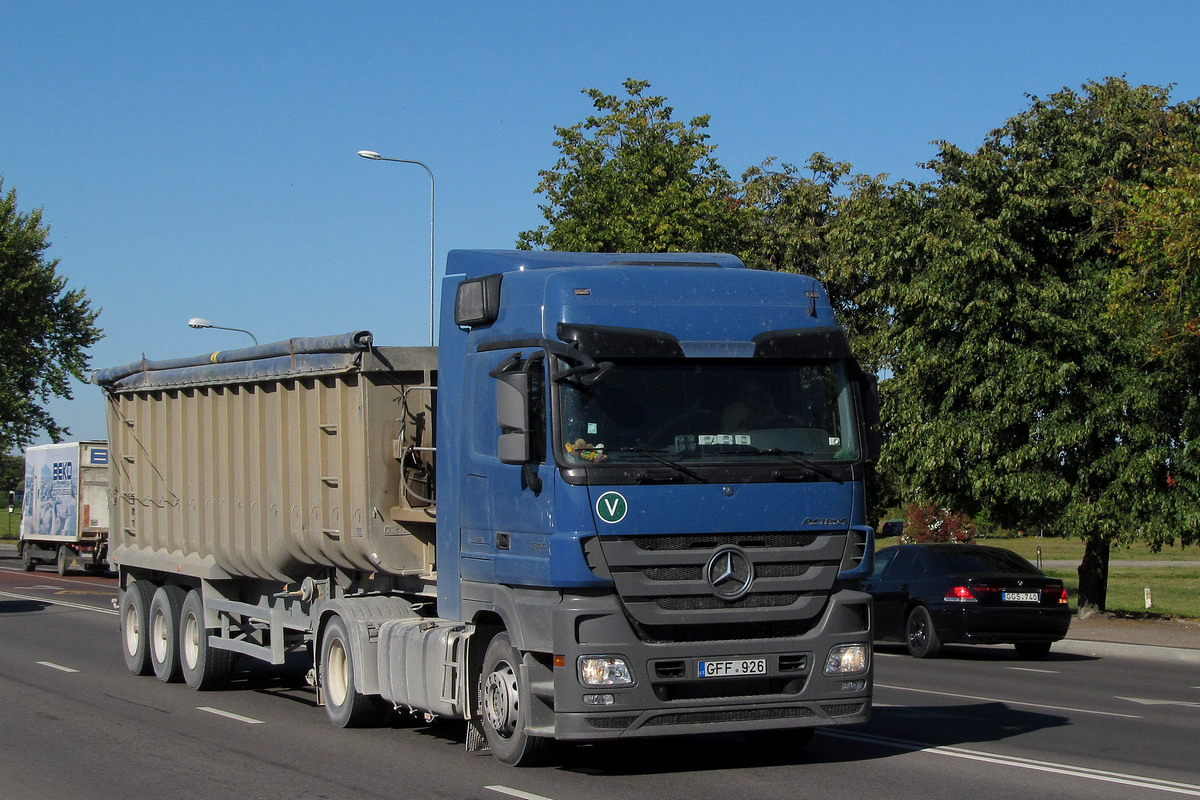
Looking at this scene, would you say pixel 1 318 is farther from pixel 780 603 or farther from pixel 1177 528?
pixel 780 603

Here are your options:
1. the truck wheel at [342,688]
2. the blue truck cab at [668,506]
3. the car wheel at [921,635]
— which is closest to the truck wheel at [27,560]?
the car wheel at [921,635]

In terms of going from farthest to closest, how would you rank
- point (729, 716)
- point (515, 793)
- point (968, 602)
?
point (968, 602), point (729, 716), point (515, 793)

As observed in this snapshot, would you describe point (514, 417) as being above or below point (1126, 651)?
above

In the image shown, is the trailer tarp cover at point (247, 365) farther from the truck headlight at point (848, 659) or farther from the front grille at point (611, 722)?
the truck headlight at point (848, 659)

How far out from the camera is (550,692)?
8.31 metres

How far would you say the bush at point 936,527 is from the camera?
49.2 m

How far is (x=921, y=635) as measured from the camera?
18.4 meters

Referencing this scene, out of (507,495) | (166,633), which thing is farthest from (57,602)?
(507,495)

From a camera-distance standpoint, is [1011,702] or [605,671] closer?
[605,671]

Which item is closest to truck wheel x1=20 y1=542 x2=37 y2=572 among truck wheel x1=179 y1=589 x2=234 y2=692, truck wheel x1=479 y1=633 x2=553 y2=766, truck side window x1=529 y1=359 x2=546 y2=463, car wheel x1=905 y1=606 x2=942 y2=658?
truck wheel x1=179 y1=589 x2=234 y2=692

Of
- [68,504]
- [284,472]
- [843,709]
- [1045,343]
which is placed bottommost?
[843,709]

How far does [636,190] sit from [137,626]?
60.9ft

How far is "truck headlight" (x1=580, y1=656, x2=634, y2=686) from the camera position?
8.12 metres

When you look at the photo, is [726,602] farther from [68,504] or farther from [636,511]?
[68,504]
